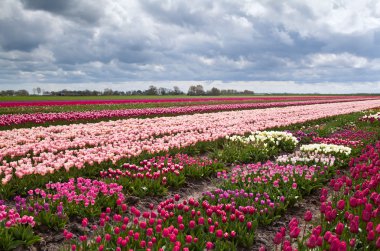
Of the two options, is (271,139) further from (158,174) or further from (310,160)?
(158,174)

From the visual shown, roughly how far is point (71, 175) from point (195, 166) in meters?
3.10

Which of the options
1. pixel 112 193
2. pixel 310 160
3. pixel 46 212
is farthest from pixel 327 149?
pixel 46 212

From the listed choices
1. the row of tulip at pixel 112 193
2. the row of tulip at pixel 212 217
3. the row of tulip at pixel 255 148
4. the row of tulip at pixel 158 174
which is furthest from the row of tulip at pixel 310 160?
the row of tulip at pixel 158 174

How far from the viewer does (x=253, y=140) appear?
1296 cm

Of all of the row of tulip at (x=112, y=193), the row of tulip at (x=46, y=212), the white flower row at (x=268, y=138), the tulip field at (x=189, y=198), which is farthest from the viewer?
the white flower row at (x=268, y=138)

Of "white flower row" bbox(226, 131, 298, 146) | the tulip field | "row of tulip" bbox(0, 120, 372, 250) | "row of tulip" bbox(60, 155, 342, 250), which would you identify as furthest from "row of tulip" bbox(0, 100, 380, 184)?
"row of tulip" bbox(60, 155, 342, 250)

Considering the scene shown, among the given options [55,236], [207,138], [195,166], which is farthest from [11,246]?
[207,138]

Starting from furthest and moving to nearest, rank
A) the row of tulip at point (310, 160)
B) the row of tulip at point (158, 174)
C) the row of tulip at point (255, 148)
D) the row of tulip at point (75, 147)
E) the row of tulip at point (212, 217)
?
the row of tulip at point (255, 148)
the row of tulip at point (310, 160)
the row of tulip at point (75, 147)
the row of tulip at point (158, 174)
the row of tulip at point (212, 217)

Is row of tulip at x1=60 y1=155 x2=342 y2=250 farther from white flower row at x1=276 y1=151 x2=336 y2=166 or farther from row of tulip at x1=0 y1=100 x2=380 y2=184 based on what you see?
row of tulip at x1=0 y1=100 x2=380 y2=184

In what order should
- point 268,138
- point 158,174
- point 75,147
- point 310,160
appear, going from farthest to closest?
point 268,138
point 75,147
point 310,160
point 158,174

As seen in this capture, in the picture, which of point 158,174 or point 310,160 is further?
point 310,160

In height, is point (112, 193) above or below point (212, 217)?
above

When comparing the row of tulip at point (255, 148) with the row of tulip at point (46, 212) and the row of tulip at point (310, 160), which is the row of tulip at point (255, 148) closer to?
the row of tulip at point (310, 160)

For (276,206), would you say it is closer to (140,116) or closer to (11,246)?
(11,246)
